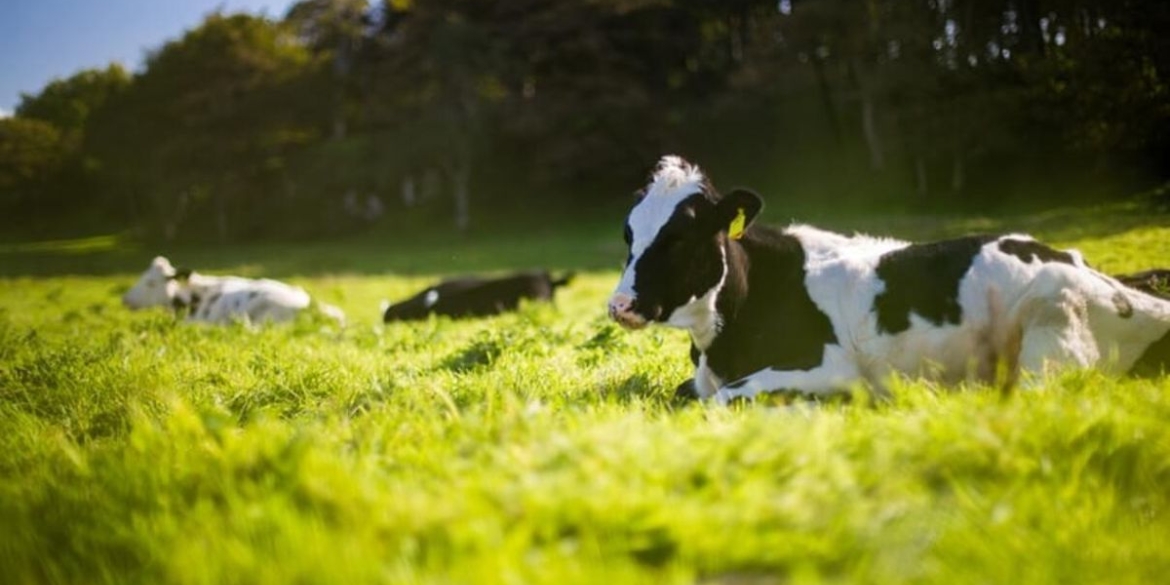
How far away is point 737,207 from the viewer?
15.7 ft

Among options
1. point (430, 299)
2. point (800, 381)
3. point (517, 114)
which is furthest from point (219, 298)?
point (517, 114)

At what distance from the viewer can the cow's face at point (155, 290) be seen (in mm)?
15727

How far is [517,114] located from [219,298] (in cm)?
2956

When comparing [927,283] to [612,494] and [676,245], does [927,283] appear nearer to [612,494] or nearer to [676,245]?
[676,245]

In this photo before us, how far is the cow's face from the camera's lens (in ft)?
51.6

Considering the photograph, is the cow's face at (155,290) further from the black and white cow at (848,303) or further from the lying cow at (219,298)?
the black and white cow at (848,303)

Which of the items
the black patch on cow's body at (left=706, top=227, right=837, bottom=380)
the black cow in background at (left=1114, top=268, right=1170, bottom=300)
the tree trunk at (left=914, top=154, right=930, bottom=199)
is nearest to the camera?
the black patch on cow's body at (left=706, top=227, right=837, bottom=380)

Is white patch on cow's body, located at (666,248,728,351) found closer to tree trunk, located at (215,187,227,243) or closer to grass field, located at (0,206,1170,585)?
grass field, located at (0,206,1170,585)

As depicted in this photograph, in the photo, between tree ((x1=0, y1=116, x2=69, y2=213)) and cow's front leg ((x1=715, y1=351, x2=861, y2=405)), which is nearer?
cow's front leg ((x1=715, y1=351, x2=861, y2=405))

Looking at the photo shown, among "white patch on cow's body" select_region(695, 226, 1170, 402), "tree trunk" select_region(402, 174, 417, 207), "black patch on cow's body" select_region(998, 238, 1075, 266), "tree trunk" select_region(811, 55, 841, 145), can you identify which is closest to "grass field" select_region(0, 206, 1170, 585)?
"white patch on cow's body" select_region(695, 226, 1170, 402)

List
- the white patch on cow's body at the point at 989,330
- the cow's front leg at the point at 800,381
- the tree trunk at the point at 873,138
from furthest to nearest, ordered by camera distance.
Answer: the tree trunk at the point at 873,138, the cow's front leg at the point at 800,381, the white patch on cow's body at the point at 989,330

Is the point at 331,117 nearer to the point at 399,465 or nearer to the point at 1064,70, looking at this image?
the point at 1064,70

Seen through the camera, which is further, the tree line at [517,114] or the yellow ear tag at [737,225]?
the tree line at [517,114]

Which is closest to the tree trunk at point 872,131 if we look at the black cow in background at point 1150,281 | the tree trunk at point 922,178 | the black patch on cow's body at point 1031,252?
the tree trunk at point 922,178
